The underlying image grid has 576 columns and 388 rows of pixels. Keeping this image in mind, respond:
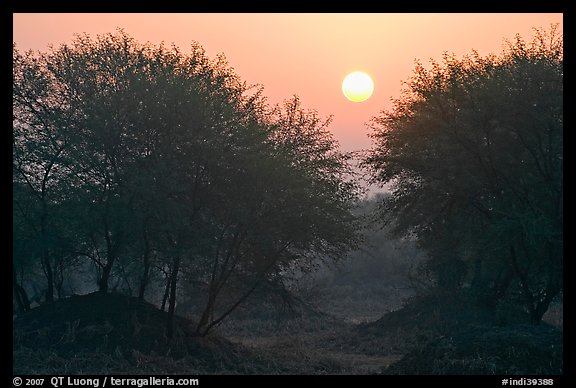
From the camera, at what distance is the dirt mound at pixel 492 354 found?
832 inches

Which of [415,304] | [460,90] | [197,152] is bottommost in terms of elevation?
[415,304]

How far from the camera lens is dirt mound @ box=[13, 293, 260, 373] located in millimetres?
23609

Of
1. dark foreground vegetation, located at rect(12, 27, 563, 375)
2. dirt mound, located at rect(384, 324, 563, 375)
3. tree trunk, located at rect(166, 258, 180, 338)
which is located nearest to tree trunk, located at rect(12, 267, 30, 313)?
dark foreground vegetation, located at rect(12, 27, 563, 375)

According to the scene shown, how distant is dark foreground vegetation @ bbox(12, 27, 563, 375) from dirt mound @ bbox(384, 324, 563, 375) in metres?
0.11

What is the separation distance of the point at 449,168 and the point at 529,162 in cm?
303

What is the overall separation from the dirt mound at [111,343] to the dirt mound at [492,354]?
584cm

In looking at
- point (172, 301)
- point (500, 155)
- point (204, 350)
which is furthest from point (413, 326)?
point (172, 301)

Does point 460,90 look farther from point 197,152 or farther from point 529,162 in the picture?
point 197,152

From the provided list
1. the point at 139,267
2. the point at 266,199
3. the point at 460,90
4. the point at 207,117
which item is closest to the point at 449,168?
the point at 460,90

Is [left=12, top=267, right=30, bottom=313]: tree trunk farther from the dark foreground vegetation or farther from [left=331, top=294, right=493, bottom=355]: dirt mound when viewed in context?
[left=331, top=294, right=493, bottom=355]: dirt mound

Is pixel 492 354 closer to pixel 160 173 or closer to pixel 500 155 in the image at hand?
Answer: pixel 500 155

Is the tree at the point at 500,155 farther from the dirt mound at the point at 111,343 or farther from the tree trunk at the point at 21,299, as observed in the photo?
the tree trunk at the point at 21,299

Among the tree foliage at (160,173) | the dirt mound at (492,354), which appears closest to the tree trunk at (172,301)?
the tree foliage at (160,173)

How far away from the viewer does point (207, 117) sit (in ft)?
85.3
